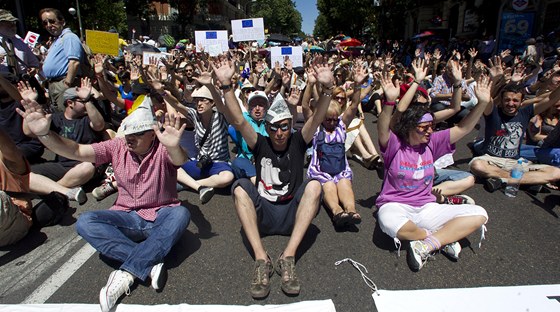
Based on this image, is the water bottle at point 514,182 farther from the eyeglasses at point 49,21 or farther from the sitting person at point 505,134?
the eyeglasses at point 49,21

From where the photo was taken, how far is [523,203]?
13.3 ft

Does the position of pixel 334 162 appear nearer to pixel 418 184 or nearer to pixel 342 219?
pixel 342 219

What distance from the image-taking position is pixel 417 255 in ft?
9.04

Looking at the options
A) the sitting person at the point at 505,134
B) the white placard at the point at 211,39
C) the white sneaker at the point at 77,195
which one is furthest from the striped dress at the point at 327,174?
the white placard at the point at 211,39

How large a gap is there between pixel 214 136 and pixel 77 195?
5.65ft

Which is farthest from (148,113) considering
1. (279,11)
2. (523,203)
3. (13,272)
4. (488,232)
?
(279,11)

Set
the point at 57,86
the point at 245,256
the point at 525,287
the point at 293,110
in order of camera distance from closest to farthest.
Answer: the point at 525,287 → the point at 245,256 → the point at 293,110 → the point at 57,86

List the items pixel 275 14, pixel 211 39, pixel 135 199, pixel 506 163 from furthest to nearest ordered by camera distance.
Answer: pixel 275 14, pixel 211 39, pixel 506 163, pixel 135 199

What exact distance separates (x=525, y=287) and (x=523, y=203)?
1947 mm

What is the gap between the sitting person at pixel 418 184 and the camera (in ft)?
9.36

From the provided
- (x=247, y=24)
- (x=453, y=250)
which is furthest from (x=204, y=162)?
(x=247, y=24)

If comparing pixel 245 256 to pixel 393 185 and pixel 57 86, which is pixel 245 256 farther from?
pixel 57 86

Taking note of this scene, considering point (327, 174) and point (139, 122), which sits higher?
point (139, 122)

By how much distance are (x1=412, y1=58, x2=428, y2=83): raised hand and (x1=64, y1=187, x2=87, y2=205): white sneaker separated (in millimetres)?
3853
